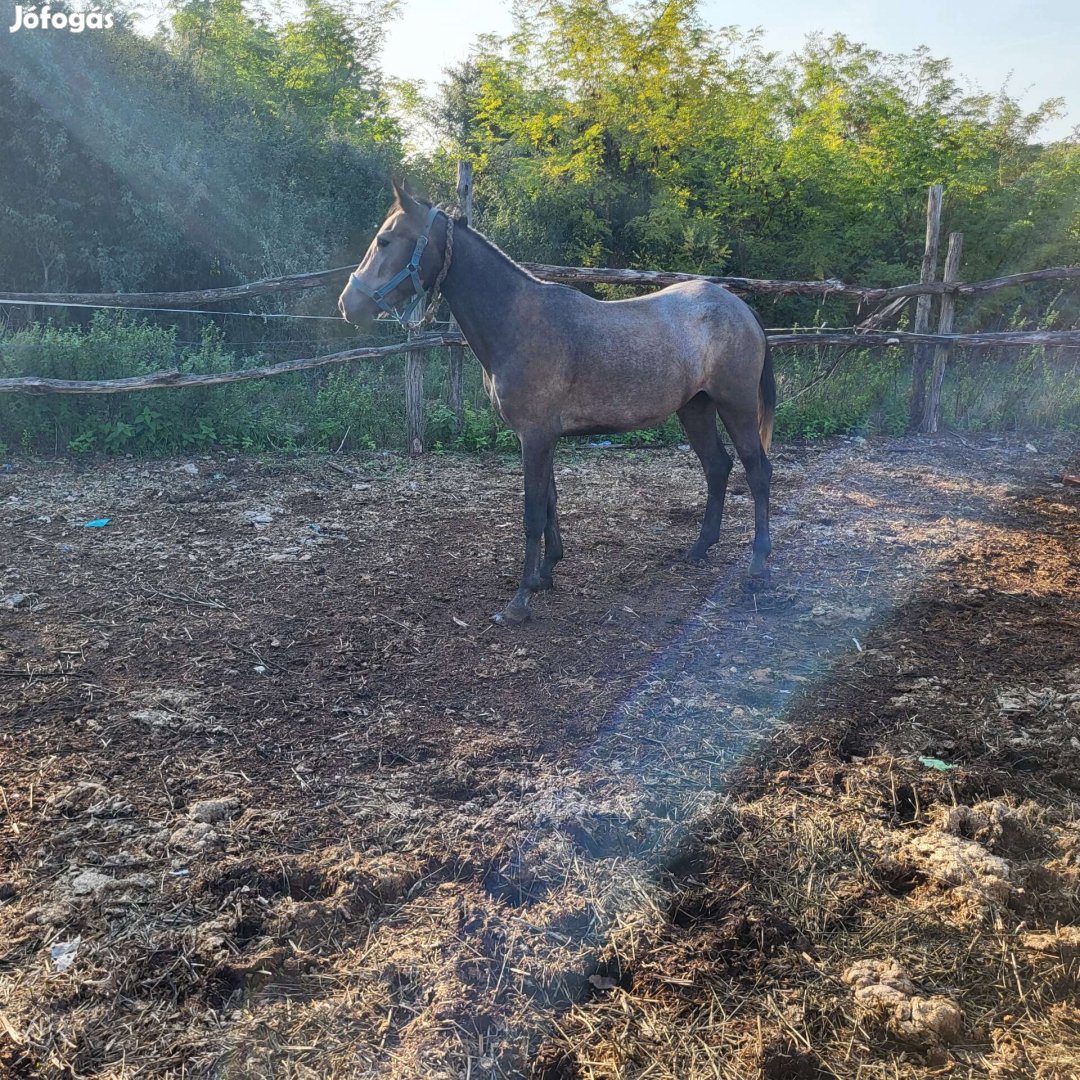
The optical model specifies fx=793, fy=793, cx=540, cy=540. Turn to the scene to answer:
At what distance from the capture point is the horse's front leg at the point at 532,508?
3.93 m

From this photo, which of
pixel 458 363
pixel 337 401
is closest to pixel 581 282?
pixel 458 363

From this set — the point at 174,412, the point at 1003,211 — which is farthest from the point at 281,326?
the point at 1003,211

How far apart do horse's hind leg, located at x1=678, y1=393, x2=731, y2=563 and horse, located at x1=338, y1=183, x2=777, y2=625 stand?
28cm

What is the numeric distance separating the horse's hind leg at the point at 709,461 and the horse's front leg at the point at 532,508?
112 cm

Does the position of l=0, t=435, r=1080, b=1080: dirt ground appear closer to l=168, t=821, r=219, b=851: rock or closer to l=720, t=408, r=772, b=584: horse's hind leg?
l=168, t=821, r=219, b=851: rock

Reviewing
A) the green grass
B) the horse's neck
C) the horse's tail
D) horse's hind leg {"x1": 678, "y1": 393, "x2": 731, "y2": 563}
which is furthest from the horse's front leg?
the green grass

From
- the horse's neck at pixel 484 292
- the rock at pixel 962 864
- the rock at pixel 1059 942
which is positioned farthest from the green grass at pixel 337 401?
the rock at pixel 1059 942

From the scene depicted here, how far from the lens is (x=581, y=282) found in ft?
26.3

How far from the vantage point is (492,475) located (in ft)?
22.4

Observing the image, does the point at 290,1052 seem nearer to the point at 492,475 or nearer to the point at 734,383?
the point at 734,383

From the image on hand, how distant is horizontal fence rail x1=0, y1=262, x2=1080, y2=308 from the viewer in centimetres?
699

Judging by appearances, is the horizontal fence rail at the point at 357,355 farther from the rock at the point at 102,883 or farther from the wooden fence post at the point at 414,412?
the rock at the point at 102,883

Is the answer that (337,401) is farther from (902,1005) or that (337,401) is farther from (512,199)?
(902,1005)

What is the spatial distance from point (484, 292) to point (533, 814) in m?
2.56
